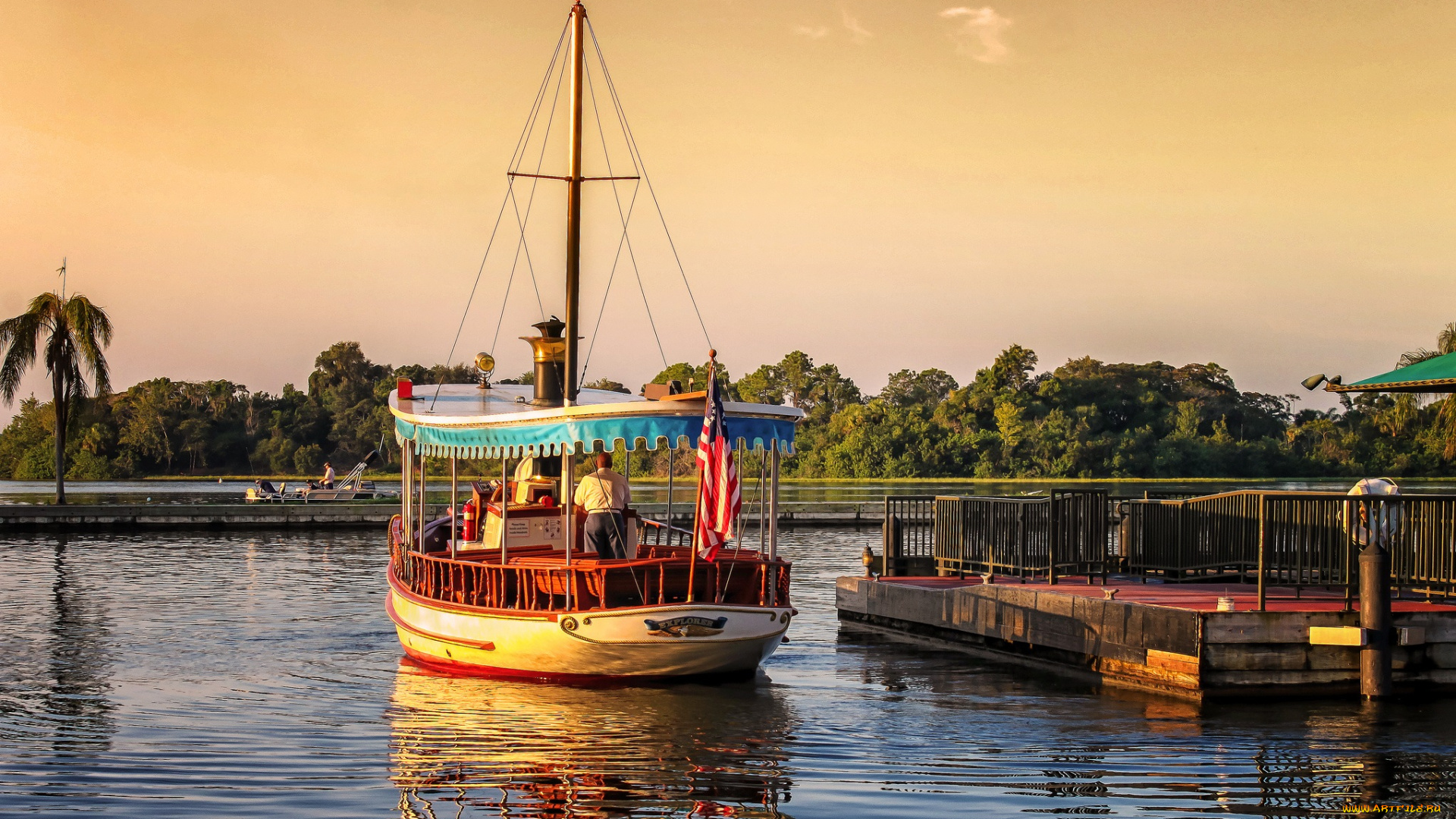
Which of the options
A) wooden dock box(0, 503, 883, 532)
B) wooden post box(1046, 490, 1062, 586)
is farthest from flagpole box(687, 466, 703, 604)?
wooden dock box(0, 503, 883, 532)

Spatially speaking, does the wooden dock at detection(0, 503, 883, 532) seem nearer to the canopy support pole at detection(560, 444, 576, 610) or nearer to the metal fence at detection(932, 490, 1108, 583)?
the metal fence at detection(932, 490, 1108, 583)

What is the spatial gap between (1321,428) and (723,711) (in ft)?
335

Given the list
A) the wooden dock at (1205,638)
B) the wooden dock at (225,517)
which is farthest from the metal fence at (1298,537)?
the wooden dock at (225,517)

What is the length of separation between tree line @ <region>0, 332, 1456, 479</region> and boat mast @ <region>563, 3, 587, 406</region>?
2809 inches

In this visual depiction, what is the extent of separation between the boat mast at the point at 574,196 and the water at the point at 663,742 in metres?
4.73

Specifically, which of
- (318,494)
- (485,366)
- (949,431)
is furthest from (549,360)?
(949,431)

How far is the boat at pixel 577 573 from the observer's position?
1493cm

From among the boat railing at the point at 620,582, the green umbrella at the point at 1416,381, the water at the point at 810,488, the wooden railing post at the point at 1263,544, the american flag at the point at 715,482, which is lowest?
the water at the point at 810,488

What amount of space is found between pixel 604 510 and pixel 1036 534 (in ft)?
22.4

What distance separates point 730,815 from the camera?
1042 cm

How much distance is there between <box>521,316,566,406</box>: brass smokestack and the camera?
765 inches

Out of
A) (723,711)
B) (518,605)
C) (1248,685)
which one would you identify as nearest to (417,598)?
(518,605)

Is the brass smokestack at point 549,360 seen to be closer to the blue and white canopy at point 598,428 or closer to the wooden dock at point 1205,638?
the blue and white canopy at point 598,428

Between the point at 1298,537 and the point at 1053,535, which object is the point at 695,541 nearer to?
the point at 1053,535
